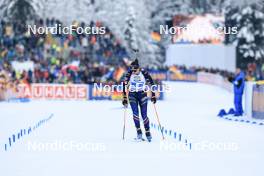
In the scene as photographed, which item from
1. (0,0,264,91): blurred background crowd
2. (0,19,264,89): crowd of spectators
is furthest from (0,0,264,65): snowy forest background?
(0,19,264,89): crowd of spectators

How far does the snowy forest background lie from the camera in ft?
187

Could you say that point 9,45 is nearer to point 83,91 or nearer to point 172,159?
point 83,91

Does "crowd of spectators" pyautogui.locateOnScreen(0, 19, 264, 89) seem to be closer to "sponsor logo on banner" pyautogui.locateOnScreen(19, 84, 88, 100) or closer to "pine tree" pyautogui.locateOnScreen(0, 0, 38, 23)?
"sponsor logo on banner" pyautogui.locateOnScreen(19, 84, 88, 100)

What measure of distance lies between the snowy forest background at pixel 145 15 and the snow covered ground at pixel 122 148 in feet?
109

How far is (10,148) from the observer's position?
14.4 m

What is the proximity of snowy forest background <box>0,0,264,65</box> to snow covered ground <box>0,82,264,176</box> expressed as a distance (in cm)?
3310

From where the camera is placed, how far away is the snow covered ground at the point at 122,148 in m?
11.5

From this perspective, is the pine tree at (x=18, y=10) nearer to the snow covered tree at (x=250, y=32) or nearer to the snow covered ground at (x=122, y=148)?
the snow covered tree at (x=250, y=32)

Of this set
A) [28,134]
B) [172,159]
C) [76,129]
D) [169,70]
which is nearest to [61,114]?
[76,129]

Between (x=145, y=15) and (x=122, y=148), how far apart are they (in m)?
67.9

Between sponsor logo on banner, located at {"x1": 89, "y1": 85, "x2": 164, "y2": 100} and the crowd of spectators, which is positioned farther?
the crowd of spectators

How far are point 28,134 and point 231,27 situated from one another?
4247cm

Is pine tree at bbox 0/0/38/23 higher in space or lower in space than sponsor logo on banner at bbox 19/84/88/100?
higher

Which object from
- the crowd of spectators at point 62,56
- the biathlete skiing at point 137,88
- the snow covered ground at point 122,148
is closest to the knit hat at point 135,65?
the biathlete skiing at point 137,88
